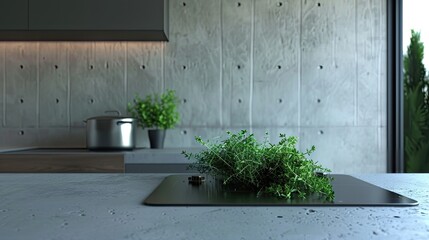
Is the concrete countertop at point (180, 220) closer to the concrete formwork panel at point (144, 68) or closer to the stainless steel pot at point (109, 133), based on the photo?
the stainless steel pot at point (109, 133)

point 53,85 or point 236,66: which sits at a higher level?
point 236,66

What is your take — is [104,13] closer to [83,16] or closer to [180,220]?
[83,16]

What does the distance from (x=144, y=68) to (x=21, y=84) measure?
0.87 meters

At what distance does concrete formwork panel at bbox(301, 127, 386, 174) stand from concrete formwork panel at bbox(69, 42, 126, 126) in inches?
52.3

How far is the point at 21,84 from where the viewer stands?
3.12 m

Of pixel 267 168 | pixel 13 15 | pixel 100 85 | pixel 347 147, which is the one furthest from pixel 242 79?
pixel 267 168

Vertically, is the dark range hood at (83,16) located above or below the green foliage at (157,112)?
above

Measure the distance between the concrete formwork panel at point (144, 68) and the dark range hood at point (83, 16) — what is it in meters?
0.40

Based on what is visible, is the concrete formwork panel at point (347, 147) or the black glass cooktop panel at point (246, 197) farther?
the concrete formwork panel at point (347, 147)

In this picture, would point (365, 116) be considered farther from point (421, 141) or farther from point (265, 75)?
point (265, 75)

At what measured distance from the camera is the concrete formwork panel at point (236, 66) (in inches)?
122

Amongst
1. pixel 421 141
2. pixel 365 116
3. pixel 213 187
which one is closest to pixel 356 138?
pixel 365 116

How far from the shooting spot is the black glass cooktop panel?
850 millimetres

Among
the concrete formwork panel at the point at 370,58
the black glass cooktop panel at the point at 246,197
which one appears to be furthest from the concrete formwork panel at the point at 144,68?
the black glass cooktop panel at the point at 246,197
